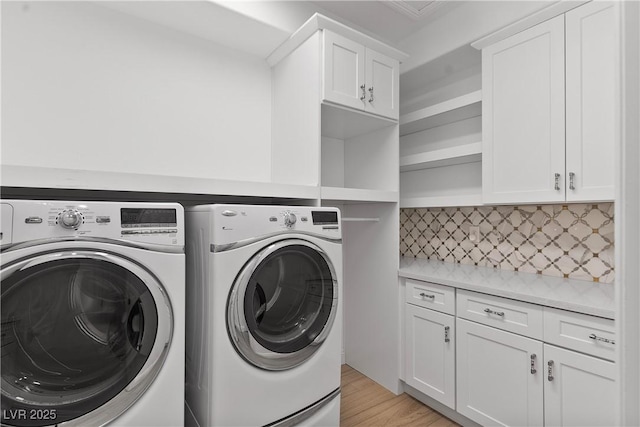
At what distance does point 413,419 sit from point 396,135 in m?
1.85

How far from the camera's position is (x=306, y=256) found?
164 centimetres

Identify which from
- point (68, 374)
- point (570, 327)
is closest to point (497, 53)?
point (570, 327)

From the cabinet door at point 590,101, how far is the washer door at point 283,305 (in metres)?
1.38

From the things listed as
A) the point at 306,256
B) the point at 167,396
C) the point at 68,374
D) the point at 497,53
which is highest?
the point at 497,53

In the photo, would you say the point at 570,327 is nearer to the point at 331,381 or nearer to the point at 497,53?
the point at 331,381

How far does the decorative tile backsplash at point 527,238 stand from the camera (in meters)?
1.89

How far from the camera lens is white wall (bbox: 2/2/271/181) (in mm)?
1658

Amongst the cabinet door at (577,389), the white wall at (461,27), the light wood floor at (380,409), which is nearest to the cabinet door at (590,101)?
the white wall at (461,27)

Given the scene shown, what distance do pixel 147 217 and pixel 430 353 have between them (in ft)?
5.89

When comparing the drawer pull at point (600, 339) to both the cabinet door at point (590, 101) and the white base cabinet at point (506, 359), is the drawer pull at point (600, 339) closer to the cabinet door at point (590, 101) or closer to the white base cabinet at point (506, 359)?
the white base cabinet at point (506, 359)

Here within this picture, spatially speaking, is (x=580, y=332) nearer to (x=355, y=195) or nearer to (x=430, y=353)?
(x=430, y=353)

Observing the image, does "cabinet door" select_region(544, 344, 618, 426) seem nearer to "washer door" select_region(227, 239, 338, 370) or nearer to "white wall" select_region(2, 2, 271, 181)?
"washer door" select_region(227, 239, 338, 370)

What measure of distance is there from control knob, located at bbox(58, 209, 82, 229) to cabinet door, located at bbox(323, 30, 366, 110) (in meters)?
1.38

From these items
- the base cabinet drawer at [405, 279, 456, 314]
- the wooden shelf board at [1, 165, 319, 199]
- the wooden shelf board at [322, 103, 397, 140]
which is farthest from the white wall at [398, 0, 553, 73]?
the base cabinet drawer at [405, 279, 456, 314]
